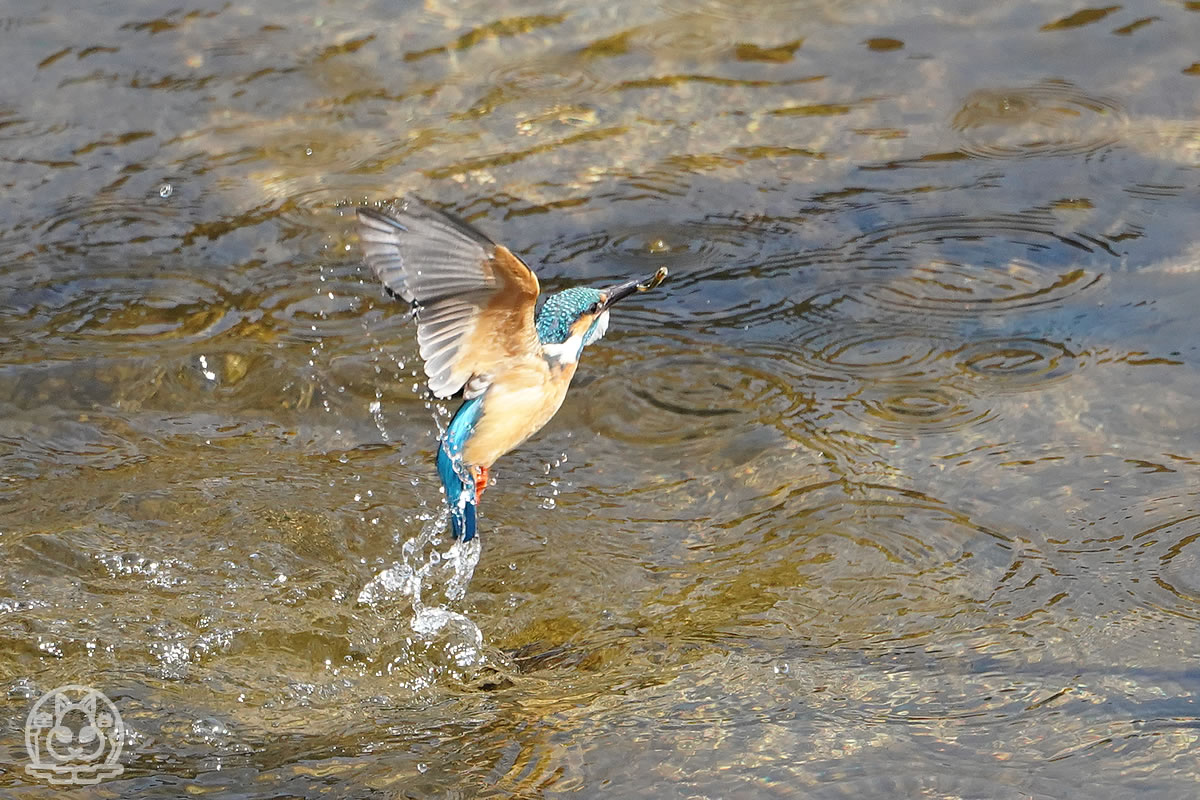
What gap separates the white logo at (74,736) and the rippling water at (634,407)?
46 mm

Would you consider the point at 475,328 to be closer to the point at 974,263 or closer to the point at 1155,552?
the point at 1155,552

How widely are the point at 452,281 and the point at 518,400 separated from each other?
→ 45cm

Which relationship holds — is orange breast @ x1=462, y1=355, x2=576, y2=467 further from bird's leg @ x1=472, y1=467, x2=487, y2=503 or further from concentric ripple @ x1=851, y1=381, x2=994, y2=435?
concentric ripple @ x1=851, y1=381, x2=994, y2=435

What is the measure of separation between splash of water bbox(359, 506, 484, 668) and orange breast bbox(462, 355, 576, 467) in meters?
0.36

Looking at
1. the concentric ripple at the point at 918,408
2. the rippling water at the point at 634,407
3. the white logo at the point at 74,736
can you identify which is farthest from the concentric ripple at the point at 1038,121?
the white logo at the point at 74,736

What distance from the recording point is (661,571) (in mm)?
4270

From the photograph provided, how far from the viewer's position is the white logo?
3324 mm

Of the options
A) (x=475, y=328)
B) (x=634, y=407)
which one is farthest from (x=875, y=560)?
(x=475, y=328)

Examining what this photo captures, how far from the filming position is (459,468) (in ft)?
13.6

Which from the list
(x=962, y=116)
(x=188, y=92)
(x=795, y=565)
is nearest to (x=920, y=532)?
(x=795, y=565)

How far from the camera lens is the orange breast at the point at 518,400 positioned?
4.11 m

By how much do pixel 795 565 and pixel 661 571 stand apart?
15.6 inches

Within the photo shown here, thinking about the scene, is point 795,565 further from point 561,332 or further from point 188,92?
point 188,92

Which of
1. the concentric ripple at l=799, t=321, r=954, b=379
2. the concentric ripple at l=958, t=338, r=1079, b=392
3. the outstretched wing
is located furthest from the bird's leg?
the concentric ripple at l=958, t=338, r=1079, b=392
